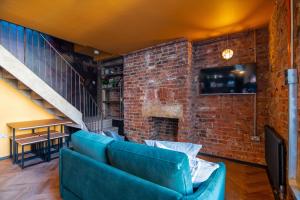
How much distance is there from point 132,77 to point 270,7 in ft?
9.32

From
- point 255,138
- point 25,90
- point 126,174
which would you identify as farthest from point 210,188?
point 25,90

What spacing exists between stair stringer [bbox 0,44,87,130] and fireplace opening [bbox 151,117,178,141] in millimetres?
1800

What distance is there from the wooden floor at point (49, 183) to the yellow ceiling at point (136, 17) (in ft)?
7.79

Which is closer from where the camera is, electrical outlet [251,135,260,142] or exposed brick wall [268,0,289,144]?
exposed brick wall [268,0,289,144]

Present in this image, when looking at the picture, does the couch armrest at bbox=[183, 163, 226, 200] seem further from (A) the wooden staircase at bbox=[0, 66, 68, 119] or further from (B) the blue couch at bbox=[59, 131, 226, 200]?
(A) the wooden staircase at bbox=[0, 66, 68, 119]

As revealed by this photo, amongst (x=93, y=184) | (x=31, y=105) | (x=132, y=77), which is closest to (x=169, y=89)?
(x=132, y=77)

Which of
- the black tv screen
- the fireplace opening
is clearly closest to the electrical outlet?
the black tv screen

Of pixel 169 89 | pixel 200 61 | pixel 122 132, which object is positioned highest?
pixel 200 61

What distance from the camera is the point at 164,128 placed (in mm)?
3877

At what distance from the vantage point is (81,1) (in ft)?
6.39

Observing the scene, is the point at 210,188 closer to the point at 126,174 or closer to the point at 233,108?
the point at 126,174

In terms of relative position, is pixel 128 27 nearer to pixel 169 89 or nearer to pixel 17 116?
pixel 169 89

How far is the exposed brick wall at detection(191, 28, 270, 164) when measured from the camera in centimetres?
282

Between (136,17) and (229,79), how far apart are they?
1977 millimetres
